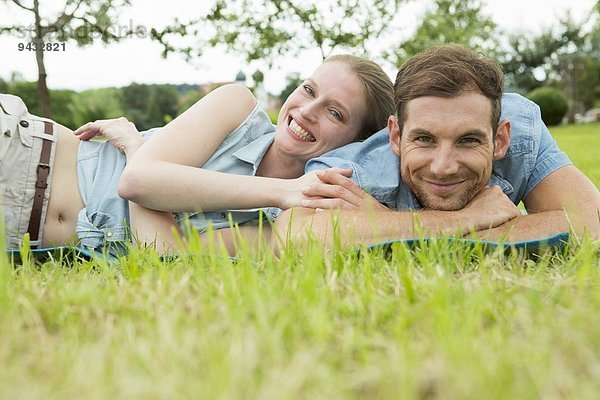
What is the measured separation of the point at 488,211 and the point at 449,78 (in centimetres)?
72

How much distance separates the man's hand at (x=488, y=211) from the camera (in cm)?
312

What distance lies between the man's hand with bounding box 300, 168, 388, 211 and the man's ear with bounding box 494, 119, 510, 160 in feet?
2.48

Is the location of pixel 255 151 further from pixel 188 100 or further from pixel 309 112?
pixel 188 100

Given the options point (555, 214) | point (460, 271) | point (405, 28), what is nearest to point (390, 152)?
point (555, 214)

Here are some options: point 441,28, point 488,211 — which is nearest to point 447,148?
point 488,211

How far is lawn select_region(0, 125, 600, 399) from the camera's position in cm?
119

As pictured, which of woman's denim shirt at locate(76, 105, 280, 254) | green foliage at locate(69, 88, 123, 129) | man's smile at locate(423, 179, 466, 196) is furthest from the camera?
Answer: green foliage at locate(69, 88, 123, 129)

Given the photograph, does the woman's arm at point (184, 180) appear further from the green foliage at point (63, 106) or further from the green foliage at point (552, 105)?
the green foliage at point (552, 105)

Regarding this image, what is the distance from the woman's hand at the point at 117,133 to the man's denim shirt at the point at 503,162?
44.6 inches

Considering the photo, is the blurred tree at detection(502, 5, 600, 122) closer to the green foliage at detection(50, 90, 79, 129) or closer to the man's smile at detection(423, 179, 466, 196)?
the green foliage at detection(50, 90, 79, 129)

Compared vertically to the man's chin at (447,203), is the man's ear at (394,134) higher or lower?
higher

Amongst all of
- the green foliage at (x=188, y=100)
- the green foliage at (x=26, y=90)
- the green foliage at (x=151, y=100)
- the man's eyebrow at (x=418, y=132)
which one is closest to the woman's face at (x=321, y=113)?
the man's eyebrow at (x=418, y=132)

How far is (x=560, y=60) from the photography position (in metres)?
51.7

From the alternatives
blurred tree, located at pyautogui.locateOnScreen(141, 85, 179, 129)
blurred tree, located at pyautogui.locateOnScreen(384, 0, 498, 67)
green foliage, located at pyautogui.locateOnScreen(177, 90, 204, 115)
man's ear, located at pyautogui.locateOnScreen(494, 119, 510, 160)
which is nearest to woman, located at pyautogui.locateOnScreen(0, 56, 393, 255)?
man's ear, located at pyautogui.locateOnScreen(494, 119, 510, 160)
